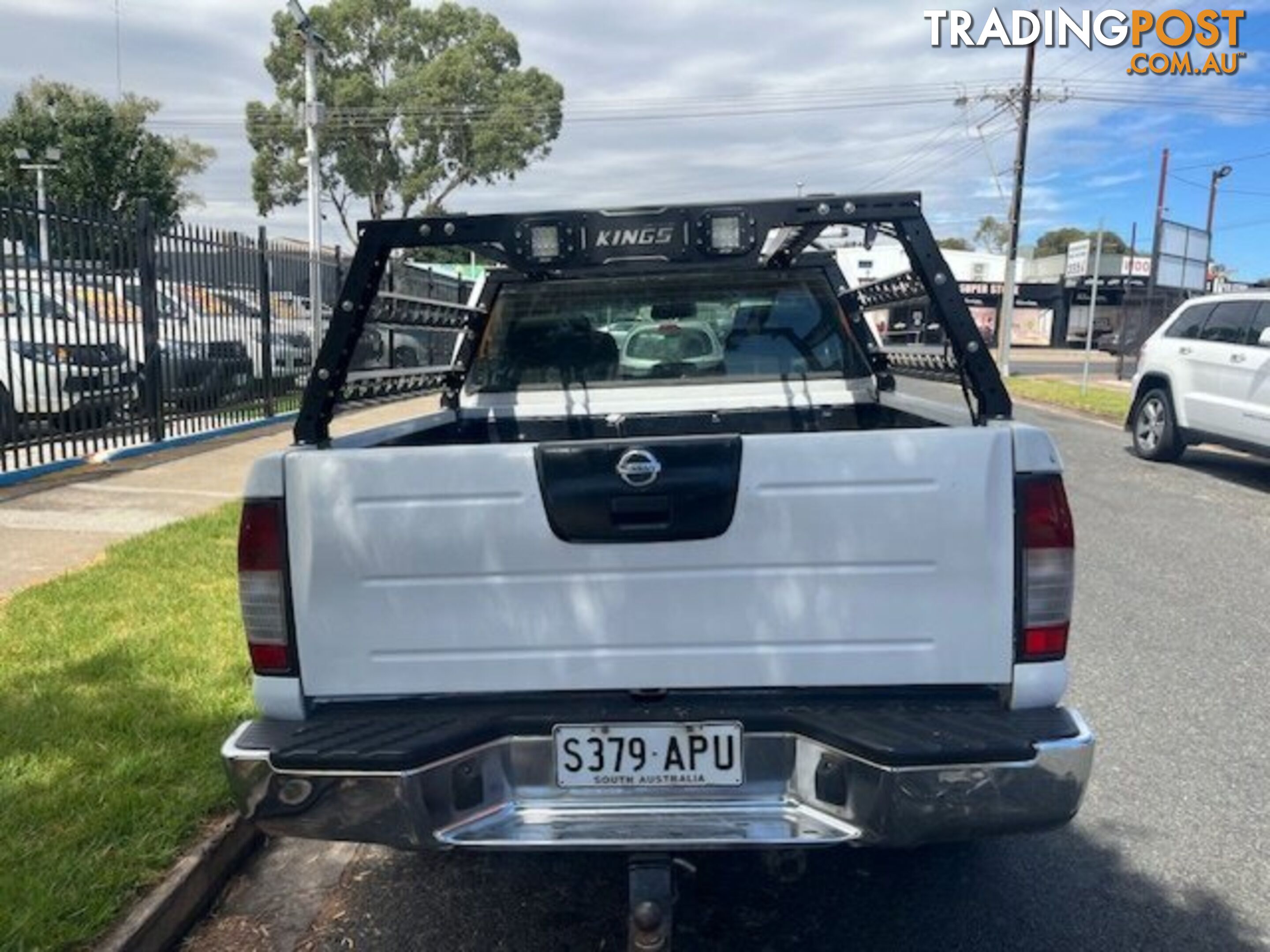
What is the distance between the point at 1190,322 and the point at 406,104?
30671 millimetres

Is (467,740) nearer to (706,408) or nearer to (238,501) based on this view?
(706,408)

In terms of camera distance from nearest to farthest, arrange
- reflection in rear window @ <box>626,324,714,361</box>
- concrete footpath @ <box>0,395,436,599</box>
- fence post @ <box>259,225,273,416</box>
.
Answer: reflection in rear window @ <box>626,324,714,361</box> < concrete footpath @ <box>0,395,436,599</box> < fence post @ <box>259,225,273,416</box>

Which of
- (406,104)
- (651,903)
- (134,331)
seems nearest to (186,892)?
(651,903)

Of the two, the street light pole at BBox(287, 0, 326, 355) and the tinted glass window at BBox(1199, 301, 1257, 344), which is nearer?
the tinted glass window at BBox(1199, 301, 1257, 344)

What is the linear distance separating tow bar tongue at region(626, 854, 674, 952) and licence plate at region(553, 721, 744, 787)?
18 centimetres

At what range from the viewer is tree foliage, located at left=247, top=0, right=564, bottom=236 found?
3612 centimetres

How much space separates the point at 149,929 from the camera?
2.78 metres

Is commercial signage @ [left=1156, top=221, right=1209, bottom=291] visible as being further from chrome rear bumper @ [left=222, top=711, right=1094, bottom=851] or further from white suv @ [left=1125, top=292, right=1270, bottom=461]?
chrome rear bumper @ [left=222, top=711, right=1094, bottom=851]

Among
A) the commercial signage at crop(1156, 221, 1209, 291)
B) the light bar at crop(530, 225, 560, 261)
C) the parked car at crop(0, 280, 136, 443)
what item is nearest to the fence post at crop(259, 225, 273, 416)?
the parked car at crop(0, 280, 136, 443)

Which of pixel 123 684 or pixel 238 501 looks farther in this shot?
pixel 238 501

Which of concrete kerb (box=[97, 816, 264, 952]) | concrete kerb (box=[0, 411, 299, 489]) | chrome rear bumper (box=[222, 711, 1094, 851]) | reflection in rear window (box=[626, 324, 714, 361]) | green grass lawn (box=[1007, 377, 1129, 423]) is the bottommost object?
concrete kerb (box=[97, 816, 264, 952])

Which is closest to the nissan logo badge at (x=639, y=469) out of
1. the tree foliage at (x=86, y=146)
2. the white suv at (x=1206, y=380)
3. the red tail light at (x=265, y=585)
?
the red tail light at (x=265, y=585)

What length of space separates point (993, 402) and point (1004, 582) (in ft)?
1.71

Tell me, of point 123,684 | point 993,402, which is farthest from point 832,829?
point 123,684
